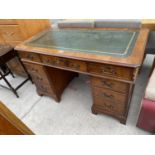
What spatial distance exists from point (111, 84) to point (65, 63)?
412mm

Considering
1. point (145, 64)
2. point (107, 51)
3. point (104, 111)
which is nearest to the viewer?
point (107, 51)

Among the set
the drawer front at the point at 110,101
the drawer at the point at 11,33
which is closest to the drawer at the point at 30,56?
the drawer at the point at 11,33

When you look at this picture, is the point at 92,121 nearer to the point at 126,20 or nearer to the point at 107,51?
the point at 107,51

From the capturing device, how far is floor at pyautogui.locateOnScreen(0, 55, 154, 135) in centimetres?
133

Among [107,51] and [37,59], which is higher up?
[107,51]

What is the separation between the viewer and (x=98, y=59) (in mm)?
892

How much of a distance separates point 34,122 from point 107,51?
3.70 ft

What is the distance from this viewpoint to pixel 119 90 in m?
1.04

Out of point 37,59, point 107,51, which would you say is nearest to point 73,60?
point 107,51

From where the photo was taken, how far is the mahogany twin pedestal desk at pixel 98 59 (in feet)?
2.92

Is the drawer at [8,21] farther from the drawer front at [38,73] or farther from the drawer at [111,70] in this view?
the drawer at [111,70]

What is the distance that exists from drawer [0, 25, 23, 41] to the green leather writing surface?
0.32m

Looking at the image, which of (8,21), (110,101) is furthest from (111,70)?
(8,21)

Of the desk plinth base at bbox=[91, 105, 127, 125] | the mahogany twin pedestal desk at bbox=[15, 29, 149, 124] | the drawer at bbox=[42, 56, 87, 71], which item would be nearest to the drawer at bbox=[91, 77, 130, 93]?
the mahogany twin pedestal desk at bbox=[15, 29, 149, 124]
